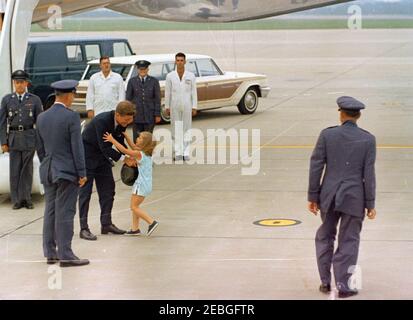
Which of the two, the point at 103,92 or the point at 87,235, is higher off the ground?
the point at 103,92

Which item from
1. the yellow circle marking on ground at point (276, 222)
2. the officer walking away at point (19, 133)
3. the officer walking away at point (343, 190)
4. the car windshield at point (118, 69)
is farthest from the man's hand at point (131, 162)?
the car windshield at point (118, 69)

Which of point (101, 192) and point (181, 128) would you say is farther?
point (181, 128)

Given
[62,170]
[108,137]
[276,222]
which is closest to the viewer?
[62,170]

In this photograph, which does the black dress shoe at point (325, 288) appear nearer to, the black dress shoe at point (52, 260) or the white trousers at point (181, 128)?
the black dress shoe at point (52, 260)

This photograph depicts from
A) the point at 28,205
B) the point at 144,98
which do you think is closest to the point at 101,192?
the point at 28,205

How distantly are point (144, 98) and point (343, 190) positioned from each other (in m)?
6.57

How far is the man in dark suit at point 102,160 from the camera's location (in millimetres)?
9680

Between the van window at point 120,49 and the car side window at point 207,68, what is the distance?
2247 millimetres

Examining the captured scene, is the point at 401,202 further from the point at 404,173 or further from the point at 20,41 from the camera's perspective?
the point at 20,41

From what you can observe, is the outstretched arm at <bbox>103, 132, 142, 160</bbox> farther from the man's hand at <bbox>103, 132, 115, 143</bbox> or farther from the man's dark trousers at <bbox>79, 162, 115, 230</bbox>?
the man's dark trousers at <bbox>79, 162, 115, 230</bbox>

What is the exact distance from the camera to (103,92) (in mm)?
13461

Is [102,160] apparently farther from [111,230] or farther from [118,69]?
[118,69]

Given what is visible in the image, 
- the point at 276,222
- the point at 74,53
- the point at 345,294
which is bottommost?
the point at 276,222
